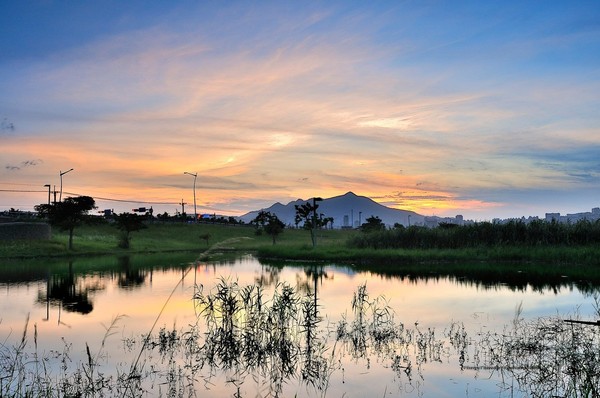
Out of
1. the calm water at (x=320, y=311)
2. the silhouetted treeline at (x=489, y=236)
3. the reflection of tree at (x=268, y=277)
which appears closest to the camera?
the calm water at (x=320, y=311)

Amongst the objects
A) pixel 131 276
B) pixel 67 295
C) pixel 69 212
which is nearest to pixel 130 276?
pixel 131 276

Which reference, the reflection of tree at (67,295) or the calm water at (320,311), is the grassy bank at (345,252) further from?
the reflection of tree at (67,295)

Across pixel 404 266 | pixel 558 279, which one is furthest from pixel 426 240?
pixel 558 279

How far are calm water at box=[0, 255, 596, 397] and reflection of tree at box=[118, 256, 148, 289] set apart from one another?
0.31 ft

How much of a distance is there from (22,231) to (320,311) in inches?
2473

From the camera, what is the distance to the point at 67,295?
3331 centimetres

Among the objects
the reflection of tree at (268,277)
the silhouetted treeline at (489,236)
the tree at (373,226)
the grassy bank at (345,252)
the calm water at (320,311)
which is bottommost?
the calm water at (320,311)

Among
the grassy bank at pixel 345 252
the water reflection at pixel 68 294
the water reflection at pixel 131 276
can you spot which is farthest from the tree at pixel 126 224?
the water reflection at pixel 68 294

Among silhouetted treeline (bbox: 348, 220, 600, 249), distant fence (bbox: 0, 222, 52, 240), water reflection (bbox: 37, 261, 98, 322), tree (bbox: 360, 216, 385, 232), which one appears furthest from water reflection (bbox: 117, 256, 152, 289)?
tree (bbox: 360, 216, 385, 232)

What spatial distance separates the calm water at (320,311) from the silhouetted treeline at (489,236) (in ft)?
59.7

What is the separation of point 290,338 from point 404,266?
34275 mm

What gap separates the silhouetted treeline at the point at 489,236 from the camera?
56.2 metres

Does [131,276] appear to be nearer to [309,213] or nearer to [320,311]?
[320,311]

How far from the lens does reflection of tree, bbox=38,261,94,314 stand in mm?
28828
